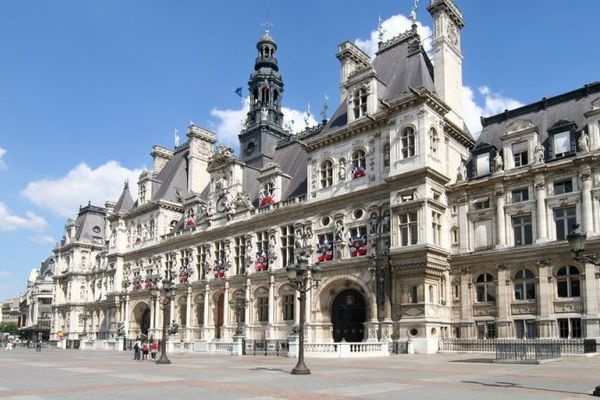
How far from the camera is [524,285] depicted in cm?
3719

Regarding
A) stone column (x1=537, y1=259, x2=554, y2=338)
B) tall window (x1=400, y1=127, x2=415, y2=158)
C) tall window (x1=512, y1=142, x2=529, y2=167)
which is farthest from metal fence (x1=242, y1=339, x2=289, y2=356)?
tall window (x1=512, y1=142, x2=529, y2=167)

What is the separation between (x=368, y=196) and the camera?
43.1m

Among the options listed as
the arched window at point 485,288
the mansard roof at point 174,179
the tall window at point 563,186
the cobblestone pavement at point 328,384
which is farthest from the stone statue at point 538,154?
the mansard roof at point 174,179

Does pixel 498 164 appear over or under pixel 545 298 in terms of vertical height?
over

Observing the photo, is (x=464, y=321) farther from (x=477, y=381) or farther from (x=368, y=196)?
(x=477, y=381)

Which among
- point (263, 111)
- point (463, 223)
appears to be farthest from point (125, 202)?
point (463, 223)

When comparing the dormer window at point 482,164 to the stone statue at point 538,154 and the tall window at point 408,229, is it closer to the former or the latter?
the stone statue at point 538,154

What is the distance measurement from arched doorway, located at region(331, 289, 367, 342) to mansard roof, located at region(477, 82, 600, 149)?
14.9 m

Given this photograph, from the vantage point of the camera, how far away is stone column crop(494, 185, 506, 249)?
38531 millimetres

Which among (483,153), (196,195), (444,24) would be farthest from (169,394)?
(196,195)

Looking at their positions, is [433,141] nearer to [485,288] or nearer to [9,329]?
[485,288]

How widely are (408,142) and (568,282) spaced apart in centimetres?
1349

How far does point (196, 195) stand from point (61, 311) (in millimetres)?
39959

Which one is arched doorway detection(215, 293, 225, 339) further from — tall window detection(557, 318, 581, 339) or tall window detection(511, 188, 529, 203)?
tall window detection(557, 318, 581, 339)
